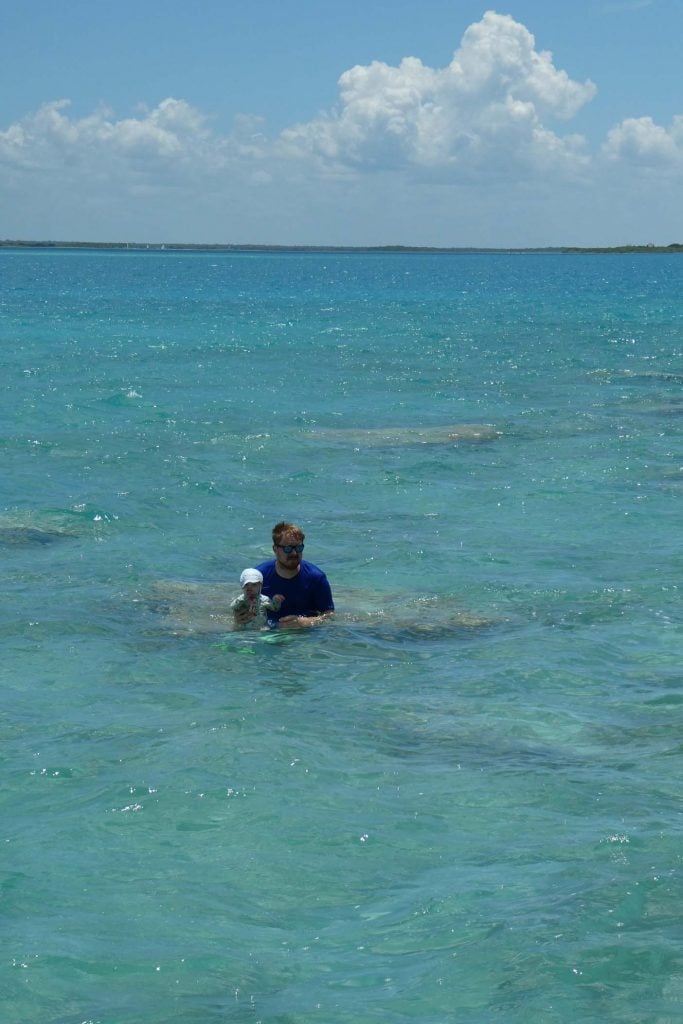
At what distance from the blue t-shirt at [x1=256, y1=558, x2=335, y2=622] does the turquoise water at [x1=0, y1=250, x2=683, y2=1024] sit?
0.37 metres

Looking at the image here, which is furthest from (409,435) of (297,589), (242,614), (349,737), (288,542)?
(349,737)

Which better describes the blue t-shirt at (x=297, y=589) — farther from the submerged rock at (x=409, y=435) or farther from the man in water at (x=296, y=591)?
the submerged rock at (x=409, y=435)

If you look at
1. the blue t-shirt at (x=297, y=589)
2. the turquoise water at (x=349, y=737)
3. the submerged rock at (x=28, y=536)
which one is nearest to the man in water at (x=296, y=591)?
the blue t-shirt at (x=297, y=589)

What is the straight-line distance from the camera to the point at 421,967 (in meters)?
6.75

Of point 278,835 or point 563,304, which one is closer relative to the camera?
point 278,835

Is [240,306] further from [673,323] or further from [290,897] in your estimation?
[290,897]

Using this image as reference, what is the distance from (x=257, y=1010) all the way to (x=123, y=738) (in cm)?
374

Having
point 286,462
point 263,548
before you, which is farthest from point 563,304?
point 263,548

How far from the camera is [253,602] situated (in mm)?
11914

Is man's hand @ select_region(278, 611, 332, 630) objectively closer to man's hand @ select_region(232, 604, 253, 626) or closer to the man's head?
man's hand @ select_region(232, 604, 253, 626)

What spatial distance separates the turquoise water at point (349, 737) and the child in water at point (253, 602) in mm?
248

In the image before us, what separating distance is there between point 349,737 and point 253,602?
7.73ft

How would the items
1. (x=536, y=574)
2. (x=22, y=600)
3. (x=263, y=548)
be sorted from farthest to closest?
(x=263, y=548) < (x=536, y=574) < (x=22, y=600)

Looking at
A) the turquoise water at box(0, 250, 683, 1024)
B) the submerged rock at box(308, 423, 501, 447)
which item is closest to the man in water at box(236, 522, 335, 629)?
the turquoise water at box(0, 250, 683, 1024)
